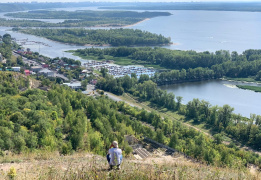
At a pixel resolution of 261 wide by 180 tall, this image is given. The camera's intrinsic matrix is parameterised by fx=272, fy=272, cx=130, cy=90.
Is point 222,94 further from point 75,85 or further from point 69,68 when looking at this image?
point 69,68

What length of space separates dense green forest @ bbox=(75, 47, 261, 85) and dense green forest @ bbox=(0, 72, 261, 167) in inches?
312

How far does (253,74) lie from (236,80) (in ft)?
5.81

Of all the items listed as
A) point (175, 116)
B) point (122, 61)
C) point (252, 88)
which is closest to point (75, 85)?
point (175, 116)

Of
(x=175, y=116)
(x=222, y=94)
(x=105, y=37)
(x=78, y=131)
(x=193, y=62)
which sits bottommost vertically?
(x=175, y=116)

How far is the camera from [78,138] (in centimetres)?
557

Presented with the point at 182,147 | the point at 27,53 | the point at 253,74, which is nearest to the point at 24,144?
the point at 182,147

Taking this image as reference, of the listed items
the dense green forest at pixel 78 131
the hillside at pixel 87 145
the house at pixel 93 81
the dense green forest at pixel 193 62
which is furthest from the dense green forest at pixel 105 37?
the dense green forest at pixel 78 131

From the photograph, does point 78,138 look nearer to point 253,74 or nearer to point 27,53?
point 253,74

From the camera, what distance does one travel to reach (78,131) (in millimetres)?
5934

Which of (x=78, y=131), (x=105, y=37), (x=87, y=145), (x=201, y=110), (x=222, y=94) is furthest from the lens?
(x=105, y=37)

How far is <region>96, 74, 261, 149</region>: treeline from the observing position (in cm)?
875

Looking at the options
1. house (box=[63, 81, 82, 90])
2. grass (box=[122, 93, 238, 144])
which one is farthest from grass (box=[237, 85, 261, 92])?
house (box=[63, 81, 82, 90])

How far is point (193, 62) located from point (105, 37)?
13.4m

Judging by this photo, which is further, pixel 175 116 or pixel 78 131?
pixel 175 116
